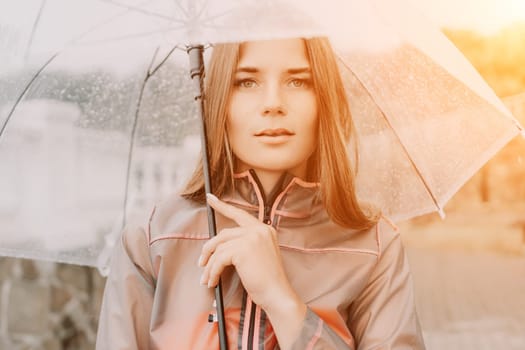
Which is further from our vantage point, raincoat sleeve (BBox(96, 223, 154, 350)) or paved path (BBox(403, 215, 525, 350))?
paved path (BBox(403, 215, 525, 350))

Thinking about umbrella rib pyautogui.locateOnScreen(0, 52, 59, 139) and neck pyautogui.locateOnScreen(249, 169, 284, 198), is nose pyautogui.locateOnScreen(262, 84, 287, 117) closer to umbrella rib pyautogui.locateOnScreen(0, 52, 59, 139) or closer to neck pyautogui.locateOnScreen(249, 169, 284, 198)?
neck pyautogui.locateOnScreen(249, 169, 284, 198)

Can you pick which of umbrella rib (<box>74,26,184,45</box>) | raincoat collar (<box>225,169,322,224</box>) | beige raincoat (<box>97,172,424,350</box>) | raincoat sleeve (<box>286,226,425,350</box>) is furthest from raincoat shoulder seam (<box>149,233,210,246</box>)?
umbrella rib (<box>74,26,184,45</box>)

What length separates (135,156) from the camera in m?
1.86

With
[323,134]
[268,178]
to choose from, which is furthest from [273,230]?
[323,134]

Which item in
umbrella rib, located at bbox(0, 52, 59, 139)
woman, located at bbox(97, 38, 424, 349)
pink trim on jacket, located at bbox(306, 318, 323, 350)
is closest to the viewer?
pink trim on jacket, located at bbox(306, 318, 323, 350)

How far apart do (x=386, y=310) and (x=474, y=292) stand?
1.19ft

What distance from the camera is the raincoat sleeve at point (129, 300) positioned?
1.66 m

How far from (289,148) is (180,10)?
1.32ft

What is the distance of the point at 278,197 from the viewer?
1.68 m

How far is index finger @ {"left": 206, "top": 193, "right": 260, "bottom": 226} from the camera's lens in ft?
5.11

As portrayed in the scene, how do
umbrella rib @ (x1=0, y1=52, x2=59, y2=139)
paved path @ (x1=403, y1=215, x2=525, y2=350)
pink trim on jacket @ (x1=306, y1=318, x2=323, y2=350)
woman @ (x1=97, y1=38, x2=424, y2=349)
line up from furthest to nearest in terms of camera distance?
paved path @ (x1=403, y1=215, x2=525, y2=350), umbrella rib @ (x1=0, y1=52, x2=59, y2=139), woman @ (x1=97, y1=38, x2=424, y2=349), pink trim on jacket @ (x1=306, y1=318, x2=323, y2=350)

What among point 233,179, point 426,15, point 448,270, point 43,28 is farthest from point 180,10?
point 448,270

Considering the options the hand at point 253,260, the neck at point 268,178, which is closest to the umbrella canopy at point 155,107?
the neck at point 268,178

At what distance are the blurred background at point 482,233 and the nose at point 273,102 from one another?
366 millimetres
